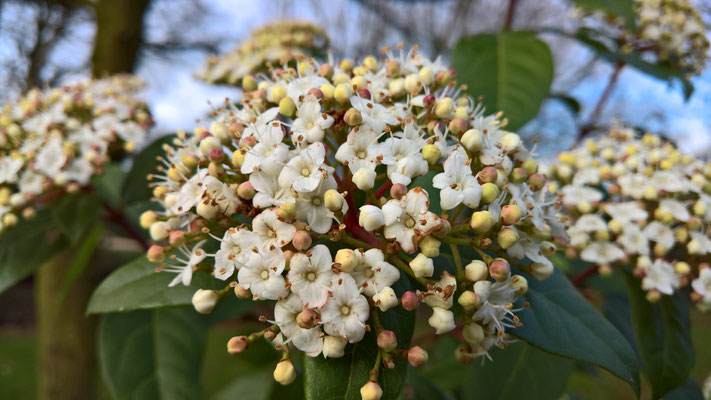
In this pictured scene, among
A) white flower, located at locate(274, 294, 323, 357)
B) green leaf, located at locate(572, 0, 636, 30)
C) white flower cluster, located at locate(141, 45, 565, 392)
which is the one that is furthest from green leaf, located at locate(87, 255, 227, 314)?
green leaf, located at locate(572, 0, 636, 30)

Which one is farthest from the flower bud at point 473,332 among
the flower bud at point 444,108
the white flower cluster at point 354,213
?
the flower bud at point 444,108

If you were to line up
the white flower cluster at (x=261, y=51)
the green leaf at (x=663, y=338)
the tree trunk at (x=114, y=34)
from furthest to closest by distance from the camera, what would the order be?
the tree trunk at (x=114, y=34) → the white flower cluster at (x=261, y=51) → the green leaf at (x=663, y=338)

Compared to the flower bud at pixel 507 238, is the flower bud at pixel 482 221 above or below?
above

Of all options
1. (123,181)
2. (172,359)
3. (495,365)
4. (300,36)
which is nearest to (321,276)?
(495,365)

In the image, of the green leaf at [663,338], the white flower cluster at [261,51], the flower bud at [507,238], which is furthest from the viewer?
the white flower cluster at [261,51]

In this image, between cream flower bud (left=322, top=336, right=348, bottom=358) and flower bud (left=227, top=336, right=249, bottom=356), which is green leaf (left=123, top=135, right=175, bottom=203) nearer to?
flower bud (left=227, top=336, right=249, bottom=356)

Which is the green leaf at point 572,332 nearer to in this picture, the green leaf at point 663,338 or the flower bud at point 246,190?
the green leaf at point 663,338
